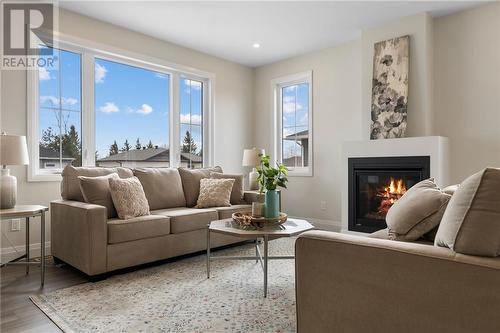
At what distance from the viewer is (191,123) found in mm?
5070

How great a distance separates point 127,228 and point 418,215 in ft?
7.36

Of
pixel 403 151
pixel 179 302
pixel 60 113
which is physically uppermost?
pixel 60 113

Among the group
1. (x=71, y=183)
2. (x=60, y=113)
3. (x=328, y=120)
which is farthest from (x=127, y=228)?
(x=328, y=120)

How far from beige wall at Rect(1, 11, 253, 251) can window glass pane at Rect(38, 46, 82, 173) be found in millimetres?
233

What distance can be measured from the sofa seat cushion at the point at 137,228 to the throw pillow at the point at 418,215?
2.04 meters

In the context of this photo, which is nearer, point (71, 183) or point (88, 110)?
point (71, 183)

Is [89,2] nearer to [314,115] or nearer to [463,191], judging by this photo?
[314,115]

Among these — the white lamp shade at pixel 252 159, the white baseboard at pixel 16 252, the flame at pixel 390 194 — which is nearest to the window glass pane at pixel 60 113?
the white baseboard at pixel 16 252

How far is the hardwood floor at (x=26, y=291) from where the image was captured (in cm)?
195

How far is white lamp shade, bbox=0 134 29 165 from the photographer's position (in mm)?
2678

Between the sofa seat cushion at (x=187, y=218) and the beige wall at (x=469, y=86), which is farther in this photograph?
the beige wall at (x=469, y=86)

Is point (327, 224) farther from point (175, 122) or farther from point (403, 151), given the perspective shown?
point (175, 122)

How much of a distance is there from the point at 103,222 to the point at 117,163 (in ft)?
5.45

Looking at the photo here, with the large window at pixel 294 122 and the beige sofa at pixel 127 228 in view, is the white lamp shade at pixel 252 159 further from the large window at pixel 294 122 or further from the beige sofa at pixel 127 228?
the beige sofa at pixel 127 228
